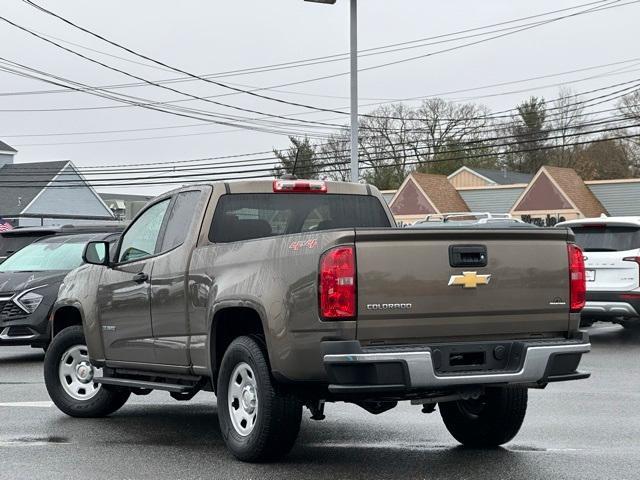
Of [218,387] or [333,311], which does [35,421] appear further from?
[333,311]

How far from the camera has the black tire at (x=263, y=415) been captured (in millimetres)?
Result: 6812

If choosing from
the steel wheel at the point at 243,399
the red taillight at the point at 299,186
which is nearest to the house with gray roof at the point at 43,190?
the red taillight at the point at 299,186

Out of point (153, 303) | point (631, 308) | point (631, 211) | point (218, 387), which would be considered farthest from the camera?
point (631, 211)

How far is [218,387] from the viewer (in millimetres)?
7352

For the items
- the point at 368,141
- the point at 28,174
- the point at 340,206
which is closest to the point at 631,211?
the point at 368,141

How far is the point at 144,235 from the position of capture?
883 centimetres

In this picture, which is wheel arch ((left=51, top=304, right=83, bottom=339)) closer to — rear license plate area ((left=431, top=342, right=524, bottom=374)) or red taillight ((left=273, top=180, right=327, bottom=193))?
red taillight ((left=273, top=180, right=327, bottom=193))

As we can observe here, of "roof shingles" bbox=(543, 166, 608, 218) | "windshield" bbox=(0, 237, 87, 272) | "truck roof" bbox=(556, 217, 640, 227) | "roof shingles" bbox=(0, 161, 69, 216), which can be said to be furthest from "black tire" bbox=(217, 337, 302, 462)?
"roof shingles" bbox=(0, 161, 69, 216)

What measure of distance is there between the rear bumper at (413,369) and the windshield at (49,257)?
8.83 metres

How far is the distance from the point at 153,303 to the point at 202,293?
2.61 feet

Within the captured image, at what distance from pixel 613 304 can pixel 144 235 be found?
340 inches

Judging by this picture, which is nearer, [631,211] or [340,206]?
[340,206]

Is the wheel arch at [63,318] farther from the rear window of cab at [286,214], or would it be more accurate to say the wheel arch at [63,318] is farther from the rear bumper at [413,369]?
the rear bumper at [413,369]

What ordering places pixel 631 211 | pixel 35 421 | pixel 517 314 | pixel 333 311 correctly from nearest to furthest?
pixel 333 311, pixel 517 314, pixel 35 421, pixel 631 211
